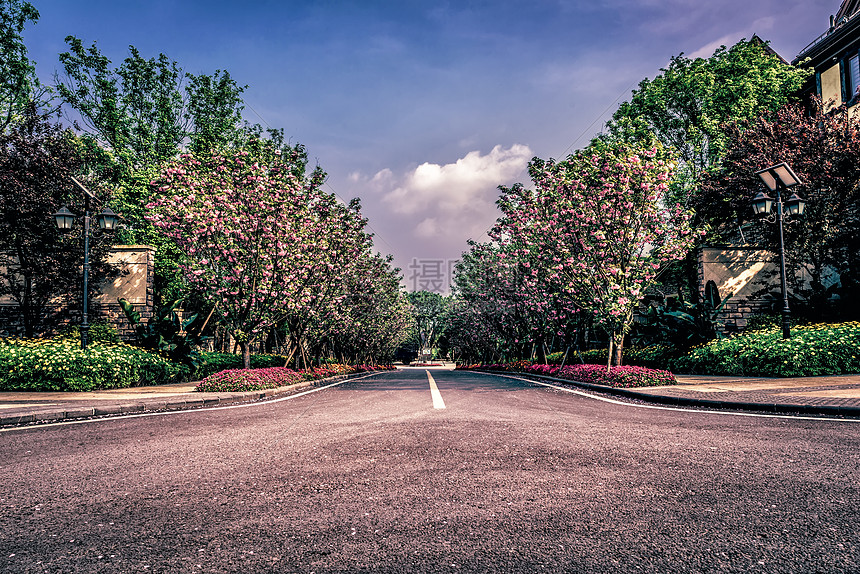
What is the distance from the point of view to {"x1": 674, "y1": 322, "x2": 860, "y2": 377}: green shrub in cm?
1417

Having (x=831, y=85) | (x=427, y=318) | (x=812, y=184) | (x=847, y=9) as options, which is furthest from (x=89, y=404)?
(x=427, y=318)

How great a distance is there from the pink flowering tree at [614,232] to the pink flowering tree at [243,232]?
8255mm

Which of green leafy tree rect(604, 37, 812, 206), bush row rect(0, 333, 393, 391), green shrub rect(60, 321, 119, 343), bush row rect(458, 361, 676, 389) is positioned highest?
green leafy tree rect(604, 37, 812, 206)

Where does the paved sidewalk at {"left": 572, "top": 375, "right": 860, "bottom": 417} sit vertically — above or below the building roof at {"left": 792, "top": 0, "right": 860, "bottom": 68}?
below

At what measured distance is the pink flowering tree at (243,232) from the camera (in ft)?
50.3

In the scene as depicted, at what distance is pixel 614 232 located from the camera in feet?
52.9

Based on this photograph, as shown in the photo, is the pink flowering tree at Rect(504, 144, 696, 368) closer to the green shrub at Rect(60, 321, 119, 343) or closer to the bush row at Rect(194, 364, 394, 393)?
the bush row at Rect(194, 364, 394, 393)

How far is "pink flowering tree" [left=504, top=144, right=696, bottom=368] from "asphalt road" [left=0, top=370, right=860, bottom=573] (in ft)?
29.7

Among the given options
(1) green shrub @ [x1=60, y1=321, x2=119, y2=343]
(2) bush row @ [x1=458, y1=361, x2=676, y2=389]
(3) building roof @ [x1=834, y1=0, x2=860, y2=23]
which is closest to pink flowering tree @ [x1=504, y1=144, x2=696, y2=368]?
(2) bush row @ [x1=458, y1=361, x2=676, y2=389]

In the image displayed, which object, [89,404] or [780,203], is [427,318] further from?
[89,404]

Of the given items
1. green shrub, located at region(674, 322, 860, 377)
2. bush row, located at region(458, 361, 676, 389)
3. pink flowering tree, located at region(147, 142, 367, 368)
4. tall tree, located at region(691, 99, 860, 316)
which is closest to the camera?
bush row, located at region(458, 361, 676, 389)

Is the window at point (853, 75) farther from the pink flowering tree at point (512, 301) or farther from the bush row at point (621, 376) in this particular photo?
the bush row at point (621, 376)

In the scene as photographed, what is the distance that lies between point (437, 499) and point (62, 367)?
1405 cm

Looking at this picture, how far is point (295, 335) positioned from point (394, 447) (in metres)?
16.1
